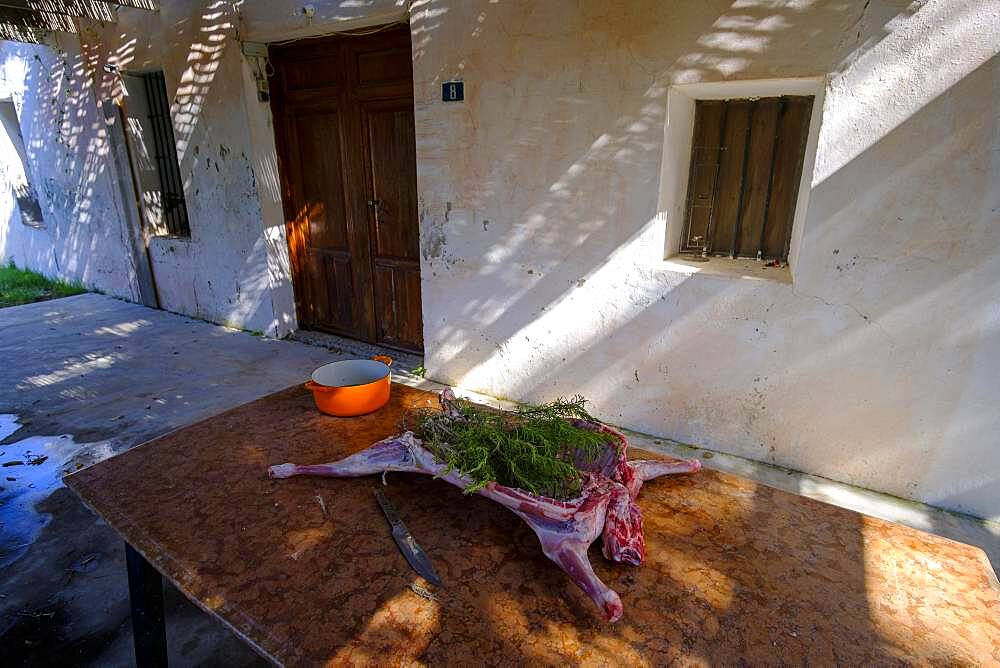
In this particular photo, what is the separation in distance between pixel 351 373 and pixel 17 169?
9.16 meters

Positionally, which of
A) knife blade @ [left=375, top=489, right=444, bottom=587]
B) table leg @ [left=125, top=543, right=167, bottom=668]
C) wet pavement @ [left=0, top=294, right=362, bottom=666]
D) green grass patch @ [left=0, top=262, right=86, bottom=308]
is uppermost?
knife blade @ [left=375, top=489, right=444, bottom=587]


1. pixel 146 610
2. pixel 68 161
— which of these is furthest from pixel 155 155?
pixel 146 610

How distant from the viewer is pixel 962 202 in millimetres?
2314

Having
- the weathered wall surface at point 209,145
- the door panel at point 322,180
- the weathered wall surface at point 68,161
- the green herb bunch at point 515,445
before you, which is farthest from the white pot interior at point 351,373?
the weathered wall surface at point 68,161

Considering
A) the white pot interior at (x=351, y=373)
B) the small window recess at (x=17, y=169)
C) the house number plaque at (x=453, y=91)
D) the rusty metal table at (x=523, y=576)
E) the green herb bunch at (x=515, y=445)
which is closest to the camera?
the rusty metal table at (x=523, y=576)

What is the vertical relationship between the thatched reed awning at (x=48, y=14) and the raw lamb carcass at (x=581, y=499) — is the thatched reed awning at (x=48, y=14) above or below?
above

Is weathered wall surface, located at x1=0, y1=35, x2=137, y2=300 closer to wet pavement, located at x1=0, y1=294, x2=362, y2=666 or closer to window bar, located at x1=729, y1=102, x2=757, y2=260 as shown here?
wet pavement, located at x1=0, y1=294, x2=362, y2=666

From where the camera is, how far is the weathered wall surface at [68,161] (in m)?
5.99

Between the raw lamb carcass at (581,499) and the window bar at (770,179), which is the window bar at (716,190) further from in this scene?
the raw lamb carcass at (581,499)

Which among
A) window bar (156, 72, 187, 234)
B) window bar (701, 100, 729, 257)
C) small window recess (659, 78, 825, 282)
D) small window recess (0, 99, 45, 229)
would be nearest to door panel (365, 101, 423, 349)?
small window recess (659, 78, 825, 282)

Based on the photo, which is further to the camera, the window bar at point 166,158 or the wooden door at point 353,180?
the window bar at point 166,158

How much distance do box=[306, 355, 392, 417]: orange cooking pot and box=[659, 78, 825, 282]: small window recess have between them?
6.12 feet

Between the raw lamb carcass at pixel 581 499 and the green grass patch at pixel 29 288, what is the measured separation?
7632 mm

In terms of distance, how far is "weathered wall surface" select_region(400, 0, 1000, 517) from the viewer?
234 cm
